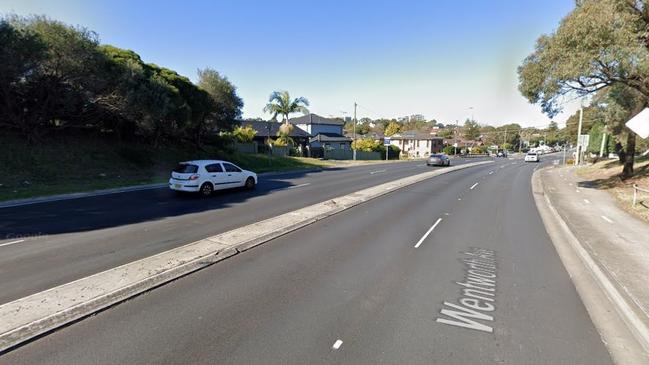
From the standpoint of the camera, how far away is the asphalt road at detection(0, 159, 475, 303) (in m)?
5.96

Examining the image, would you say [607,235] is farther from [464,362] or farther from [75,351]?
[75,351]

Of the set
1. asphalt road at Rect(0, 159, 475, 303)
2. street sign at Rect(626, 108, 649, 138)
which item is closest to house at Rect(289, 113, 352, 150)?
asphalt road at Rect(0, 159, 475, 303)

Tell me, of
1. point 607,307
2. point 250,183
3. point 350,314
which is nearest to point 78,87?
point 250,183

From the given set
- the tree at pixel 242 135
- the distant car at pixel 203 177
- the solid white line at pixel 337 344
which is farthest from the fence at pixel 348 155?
the solid white line at pixel 337 344

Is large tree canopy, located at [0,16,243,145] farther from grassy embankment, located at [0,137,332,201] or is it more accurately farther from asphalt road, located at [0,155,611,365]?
asphalt road, located at [0,155,611,365]

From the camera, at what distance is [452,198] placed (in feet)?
51.2

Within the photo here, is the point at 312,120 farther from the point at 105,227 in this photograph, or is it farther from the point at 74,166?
the point at 105,227

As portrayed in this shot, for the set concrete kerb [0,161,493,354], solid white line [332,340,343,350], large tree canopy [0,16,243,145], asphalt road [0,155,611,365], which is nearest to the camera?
asphalt road [0,155,611,365]

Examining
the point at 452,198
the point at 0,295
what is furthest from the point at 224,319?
the point at 452,198

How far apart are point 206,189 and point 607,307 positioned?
1366 cm

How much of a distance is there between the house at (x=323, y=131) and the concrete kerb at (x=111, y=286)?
184 feet

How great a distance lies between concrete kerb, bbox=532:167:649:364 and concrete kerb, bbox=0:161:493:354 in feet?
20.2

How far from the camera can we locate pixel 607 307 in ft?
17.1

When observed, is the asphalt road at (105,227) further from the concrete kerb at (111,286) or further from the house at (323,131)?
the house at (323,131)
